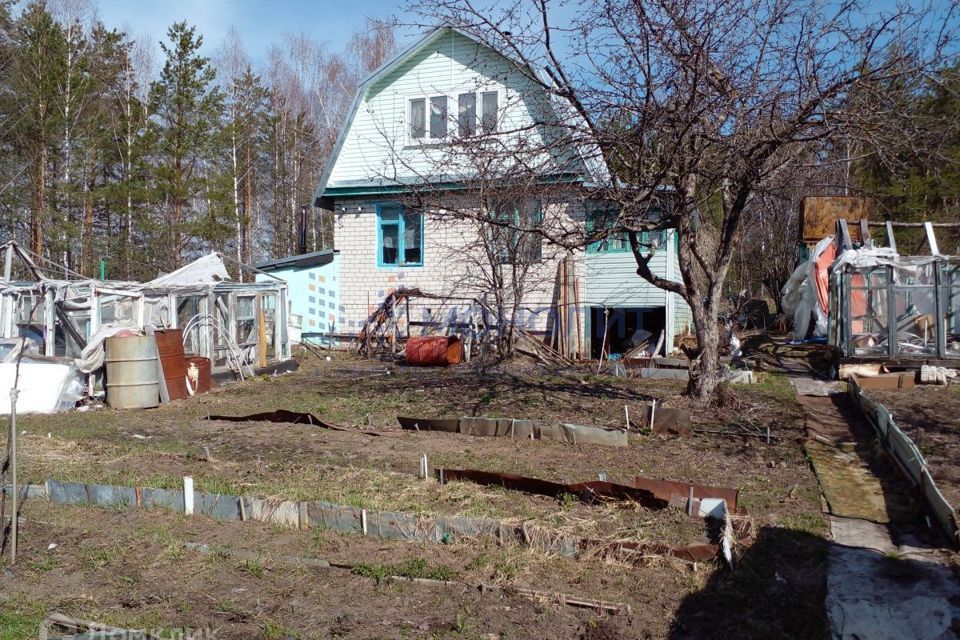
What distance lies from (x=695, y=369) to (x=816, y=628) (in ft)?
22.6

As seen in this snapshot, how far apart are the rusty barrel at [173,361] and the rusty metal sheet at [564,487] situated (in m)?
7.71

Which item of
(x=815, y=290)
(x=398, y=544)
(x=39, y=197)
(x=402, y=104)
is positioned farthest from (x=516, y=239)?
(x=39, y=197)

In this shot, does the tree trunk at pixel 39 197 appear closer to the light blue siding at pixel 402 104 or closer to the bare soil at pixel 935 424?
the light blue siding at pixel 402 104

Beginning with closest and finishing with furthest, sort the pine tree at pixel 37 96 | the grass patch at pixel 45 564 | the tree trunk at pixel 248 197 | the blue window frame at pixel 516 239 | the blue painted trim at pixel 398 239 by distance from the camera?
the grass patch at pixel 45 564 < the blue window frame at pixel 516 239 < the blue painted trim at pixel 398 239 < the pine tree at pixel 37 96 < the tree trunk at pixel 248 197

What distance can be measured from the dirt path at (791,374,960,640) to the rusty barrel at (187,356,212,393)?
33.2ft

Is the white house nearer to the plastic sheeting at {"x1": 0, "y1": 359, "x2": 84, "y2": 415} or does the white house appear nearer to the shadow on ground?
Answer: the plastic sheeting at {"x1": 0, "y1": 359, "x2": 84, "y2": 415}

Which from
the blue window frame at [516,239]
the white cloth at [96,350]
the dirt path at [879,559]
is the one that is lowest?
the dirt path at [879,559]

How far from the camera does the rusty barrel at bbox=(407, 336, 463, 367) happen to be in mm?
16625

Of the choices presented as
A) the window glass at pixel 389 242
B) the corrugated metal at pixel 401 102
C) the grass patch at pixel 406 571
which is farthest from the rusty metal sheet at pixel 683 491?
the window glass at pixel 389 242

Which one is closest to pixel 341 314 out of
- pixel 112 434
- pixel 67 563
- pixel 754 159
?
pixel 112 434

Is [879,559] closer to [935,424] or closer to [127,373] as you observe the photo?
[935,424]

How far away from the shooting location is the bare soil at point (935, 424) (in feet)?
22.5

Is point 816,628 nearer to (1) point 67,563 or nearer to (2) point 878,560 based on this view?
(2) point 878,560

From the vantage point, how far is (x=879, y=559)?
503 centimetres
